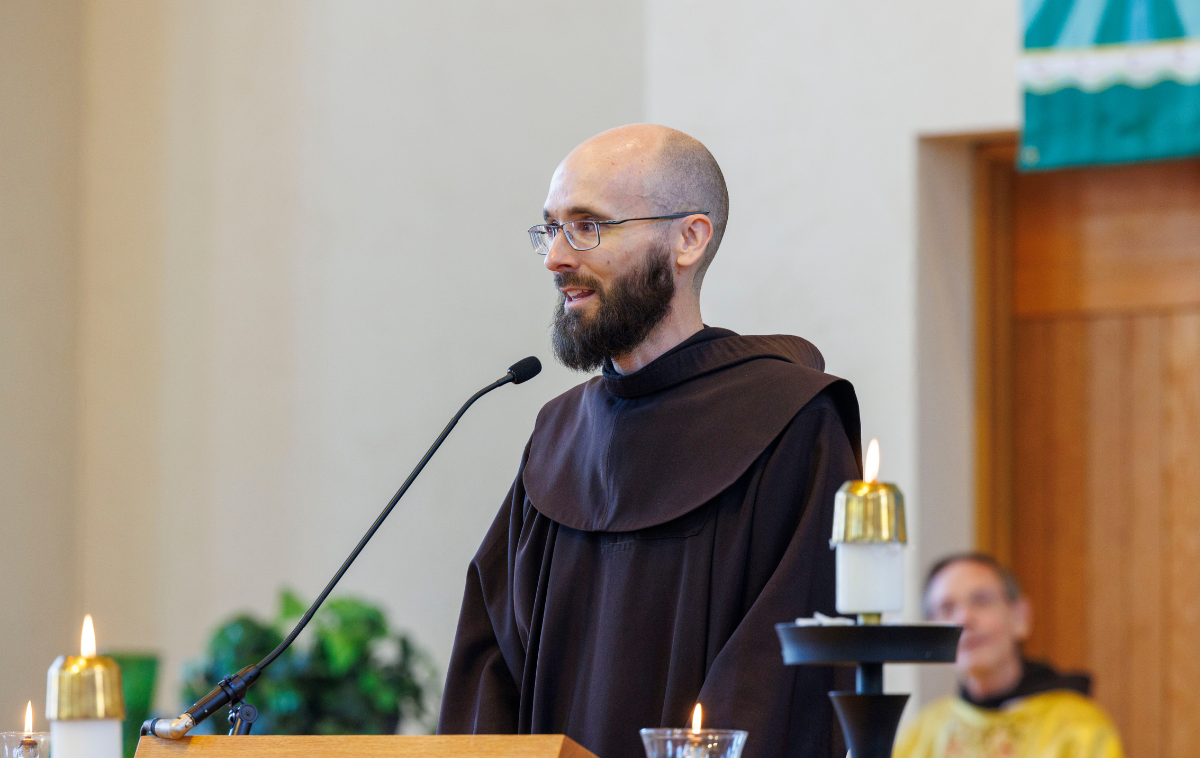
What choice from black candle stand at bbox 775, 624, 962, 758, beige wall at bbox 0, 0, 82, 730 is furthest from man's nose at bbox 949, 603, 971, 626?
beige wall at bbox 0, 0, 82, 730

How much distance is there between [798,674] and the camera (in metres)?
2.45

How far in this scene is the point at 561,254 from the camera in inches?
109

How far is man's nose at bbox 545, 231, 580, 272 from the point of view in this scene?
276 centimetres

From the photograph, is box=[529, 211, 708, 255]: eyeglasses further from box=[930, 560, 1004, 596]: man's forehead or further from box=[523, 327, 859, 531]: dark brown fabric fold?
box=[930, 560, 1004, 596]: man's forehead

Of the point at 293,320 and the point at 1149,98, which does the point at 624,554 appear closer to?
the point at 1149,98

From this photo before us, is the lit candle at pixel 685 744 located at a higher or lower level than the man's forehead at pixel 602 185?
lower

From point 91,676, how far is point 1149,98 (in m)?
4.17

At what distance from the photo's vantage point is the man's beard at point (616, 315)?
2.76 metres

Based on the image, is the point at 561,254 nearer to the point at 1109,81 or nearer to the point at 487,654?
→ the point at 487,654

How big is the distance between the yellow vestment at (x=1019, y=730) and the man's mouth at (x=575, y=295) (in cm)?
243

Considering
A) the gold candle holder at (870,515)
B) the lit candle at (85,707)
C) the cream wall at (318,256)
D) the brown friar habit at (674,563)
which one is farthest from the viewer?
the cream wall at (318,256)

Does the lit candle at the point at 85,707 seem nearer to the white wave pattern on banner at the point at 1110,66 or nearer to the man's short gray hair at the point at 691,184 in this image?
the man's short gray hair at the point at 691,184

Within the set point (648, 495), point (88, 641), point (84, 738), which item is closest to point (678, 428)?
point (648, 495)

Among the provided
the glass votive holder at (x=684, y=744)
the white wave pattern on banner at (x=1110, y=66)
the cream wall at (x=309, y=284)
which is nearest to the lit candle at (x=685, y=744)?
the glass votive holder at (x=684, y=744)
